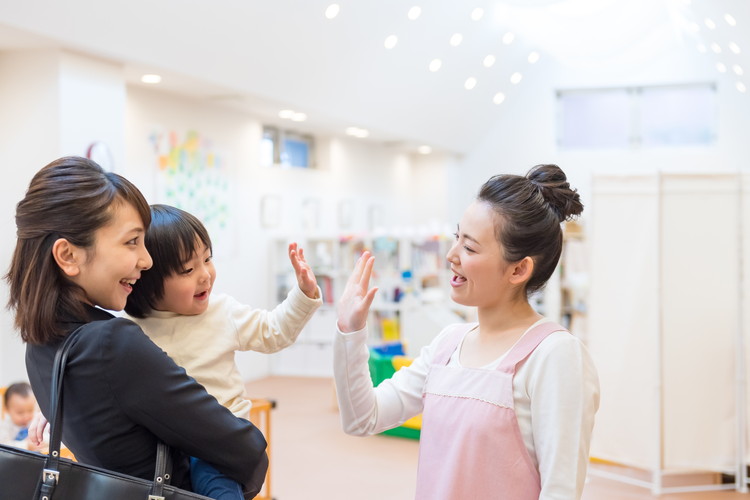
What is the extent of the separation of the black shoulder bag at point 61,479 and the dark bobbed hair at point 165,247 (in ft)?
1.27

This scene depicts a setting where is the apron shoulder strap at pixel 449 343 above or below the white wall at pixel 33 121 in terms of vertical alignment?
below

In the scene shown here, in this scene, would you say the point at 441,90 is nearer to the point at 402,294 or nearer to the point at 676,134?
the point at 402,294

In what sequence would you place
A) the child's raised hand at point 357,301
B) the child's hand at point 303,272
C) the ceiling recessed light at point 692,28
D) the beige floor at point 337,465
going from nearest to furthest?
the child's raised hand at point 357,301 → the child's hand at point 303,272 → the beige floor at point 337,465 → the ceiling recessed light at point 692,28

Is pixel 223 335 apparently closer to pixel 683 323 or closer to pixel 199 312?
pixel 199 312

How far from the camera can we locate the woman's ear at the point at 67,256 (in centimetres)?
135

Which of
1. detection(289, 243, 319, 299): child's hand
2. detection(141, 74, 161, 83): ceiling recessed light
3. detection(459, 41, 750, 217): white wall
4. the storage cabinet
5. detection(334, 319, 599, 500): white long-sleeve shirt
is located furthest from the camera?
detection(459, 41, 750, 217): white wall

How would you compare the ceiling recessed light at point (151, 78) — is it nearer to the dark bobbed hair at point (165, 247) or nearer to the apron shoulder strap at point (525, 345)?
the dark bobbed hair at point (165, 247)

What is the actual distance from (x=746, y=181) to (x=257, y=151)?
17.6 feet

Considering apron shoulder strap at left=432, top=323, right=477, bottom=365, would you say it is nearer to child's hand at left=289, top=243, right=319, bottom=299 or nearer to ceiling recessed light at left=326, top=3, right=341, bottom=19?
child's hand at left=289, top=243, right=319, bottom=299

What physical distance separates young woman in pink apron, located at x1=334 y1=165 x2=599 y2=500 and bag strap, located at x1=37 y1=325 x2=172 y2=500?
1.65 ft

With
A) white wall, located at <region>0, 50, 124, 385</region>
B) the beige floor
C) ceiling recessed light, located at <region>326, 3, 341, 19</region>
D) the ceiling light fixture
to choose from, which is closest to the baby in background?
white wall, located at <region>0, 50, 124, 385</region>

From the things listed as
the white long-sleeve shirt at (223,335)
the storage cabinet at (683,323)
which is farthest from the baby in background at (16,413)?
the storage cabinet at (683,323)

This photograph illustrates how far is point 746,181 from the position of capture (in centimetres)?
471

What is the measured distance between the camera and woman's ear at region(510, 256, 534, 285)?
1.69 m
